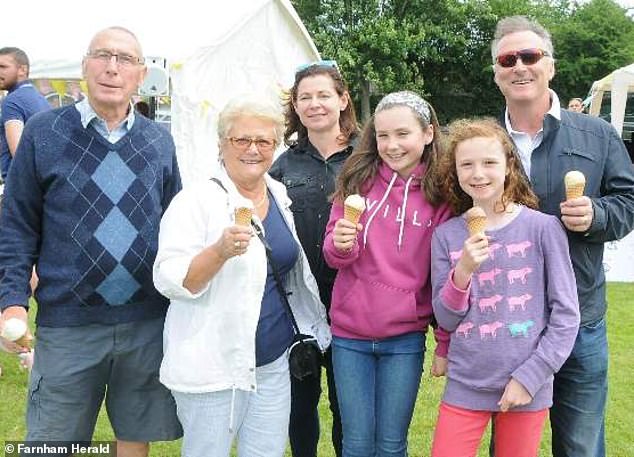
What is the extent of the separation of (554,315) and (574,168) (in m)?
0.65

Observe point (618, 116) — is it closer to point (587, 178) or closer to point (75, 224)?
point (587, 178)

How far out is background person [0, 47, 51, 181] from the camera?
5863mm

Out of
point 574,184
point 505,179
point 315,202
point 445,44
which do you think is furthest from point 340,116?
point 445,44

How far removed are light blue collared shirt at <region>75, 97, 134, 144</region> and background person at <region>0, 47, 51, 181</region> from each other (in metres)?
3.47

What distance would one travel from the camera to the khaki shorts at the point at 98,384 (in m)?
2.64

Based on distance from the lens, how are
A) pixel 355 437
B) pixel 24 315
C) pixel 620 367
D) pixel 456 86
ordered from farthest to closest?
pixel 456 86 → pixel 620 367 → pixel 355 437 → pixel 24 315

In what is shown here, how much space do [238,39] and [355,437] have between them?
24.0 feet

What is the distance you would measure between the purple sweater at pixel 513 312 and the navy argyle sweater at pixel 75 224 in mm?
1275

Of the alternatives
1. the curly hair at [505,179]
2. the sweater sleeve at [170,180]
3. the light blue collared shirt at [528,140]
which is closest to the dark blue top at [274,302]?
the sweater sleeve at [170,180]

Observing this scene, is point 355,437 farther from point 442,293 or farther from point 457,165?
point 457,165

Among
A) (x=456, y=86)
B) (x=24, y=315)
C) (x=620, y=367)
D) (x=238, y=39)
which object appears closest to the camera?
(x=24, y=315)

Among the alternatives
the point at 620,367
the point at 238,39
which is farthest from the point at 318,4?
the point at 620,367

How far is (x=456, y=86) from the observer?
3203 cm

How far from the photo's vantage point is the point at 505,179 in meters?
2.58
